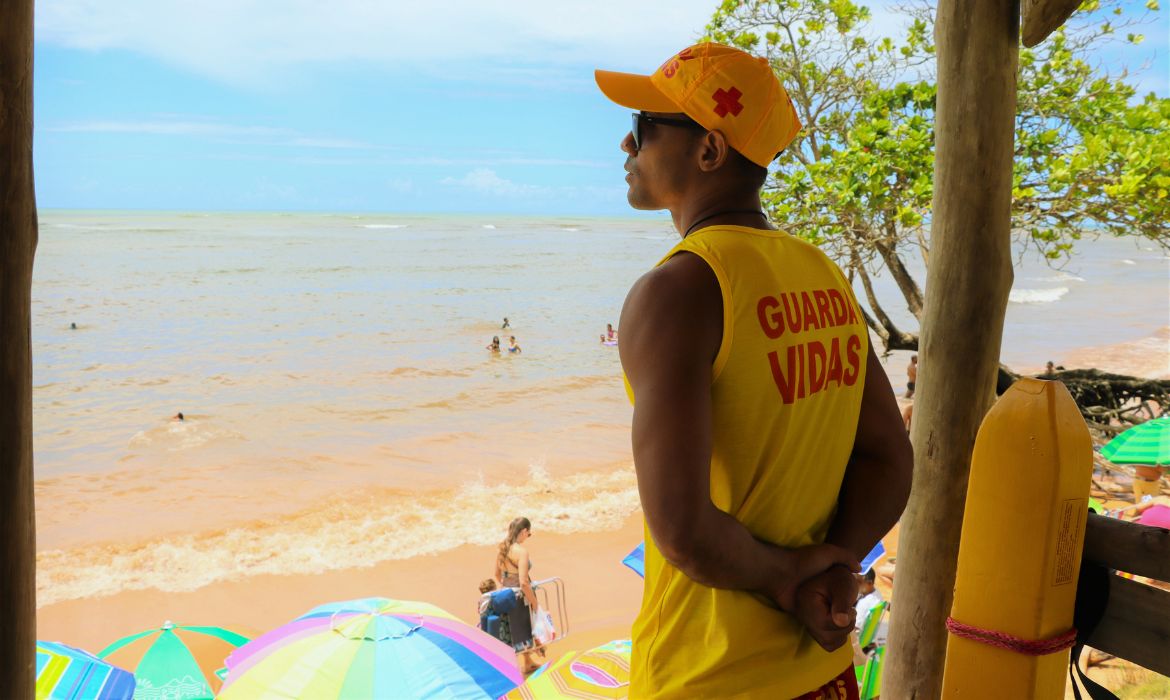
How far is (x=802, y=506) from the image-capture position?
4.10 ft

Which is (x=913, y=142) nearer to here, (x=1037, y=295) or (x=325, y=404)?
(x=325, y=404)

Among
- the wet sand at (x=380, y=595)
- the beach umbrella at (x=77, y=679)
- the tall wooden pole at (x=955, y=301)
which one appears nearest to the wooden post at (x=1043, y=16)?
the tall wooden pole at (x=955, y=301)

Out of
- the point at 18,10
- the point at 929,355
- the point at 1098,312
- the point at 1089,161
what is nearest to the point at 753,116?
the point at 18,10

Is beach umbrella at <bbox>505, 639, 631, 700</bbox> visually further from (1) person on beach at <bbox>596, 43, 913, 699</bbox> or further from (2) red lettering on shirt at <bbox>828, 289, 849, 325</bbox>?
(2) red lettering on shirt at <bbox>828, 289, 849, 325</bbox>

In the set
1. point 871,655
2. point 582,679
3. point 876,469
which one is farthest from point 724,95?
point 871,655

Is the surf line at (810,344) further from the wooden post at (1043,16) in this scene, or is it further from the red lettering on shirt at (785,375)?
the wooden post at (1043,16)

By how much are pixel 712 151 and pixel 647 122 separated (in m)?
0.11

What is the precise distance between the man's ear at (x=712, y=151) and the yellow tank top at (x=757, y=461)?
0.11 meters

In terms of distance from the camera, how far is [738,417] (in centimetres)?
116

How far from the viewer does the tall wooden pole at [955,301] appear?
2709mm

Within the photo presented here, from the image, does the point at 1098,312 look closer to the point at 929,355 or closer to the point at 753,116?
the point at 929,355

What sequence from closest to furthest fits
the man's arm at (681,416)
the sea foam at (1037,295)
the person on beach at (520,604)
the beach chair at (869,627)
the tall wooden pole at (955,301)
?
the man's arm at (681,416)
the tall wooden pole at (955,301)
the beach chair at (869,627)
the person on beach at (520,604)
the sea foam at (1037,295)

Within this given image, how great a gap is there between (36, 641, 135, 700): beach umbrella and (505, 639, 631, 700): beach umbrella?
1892 millimetres

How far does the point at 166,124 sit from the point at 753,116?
98412 mm
